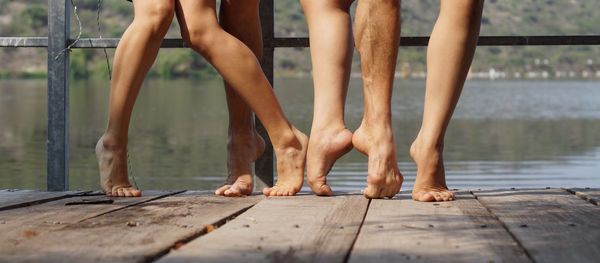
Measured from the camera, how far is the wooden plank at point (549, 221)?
201 centimetres

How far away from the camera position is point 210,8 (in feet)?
10.3

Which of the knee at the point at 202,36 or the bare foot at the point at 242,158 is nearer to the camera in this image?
the knee at the point at 202,36

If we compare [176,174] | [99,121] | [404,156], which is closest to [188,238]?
[176,174]

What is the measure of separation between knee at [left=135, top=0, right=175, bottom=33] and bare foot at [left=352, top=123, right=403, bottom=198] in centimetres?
53

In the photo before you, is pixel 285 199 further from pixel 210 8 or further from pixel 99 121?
pixel 99 121

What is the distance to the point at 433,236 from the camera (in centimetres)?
219

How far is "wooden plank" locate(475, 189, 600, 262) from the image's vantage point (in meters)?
2.01

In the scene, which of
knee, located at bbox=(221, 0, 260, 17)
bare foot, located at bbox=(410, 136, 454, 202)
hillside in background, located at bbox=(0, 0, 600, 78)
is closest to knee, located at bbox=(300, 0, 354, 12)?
knee, located at bbox=(221, 0, 260, 17)

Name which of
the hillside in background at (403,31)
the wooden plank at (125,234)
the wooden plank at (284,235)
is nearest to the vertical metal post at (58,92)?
the wooden plank at (125,234)

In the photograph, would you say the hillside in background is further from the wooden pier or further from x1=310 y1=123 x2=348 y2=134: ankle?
the wooden pier

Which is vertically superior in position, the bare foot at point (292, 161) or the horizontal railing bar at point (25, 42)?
the horizontal railing bar at point (25, 42)

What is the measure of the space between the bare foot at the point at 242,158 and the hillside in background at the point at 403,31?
120ft

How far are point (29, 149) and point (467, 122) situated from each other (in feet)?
43.1

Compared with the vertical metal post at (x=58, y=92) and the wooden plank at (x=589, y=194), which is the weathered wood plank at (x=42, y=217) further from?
the wooden plank at (x=589, y=194)
